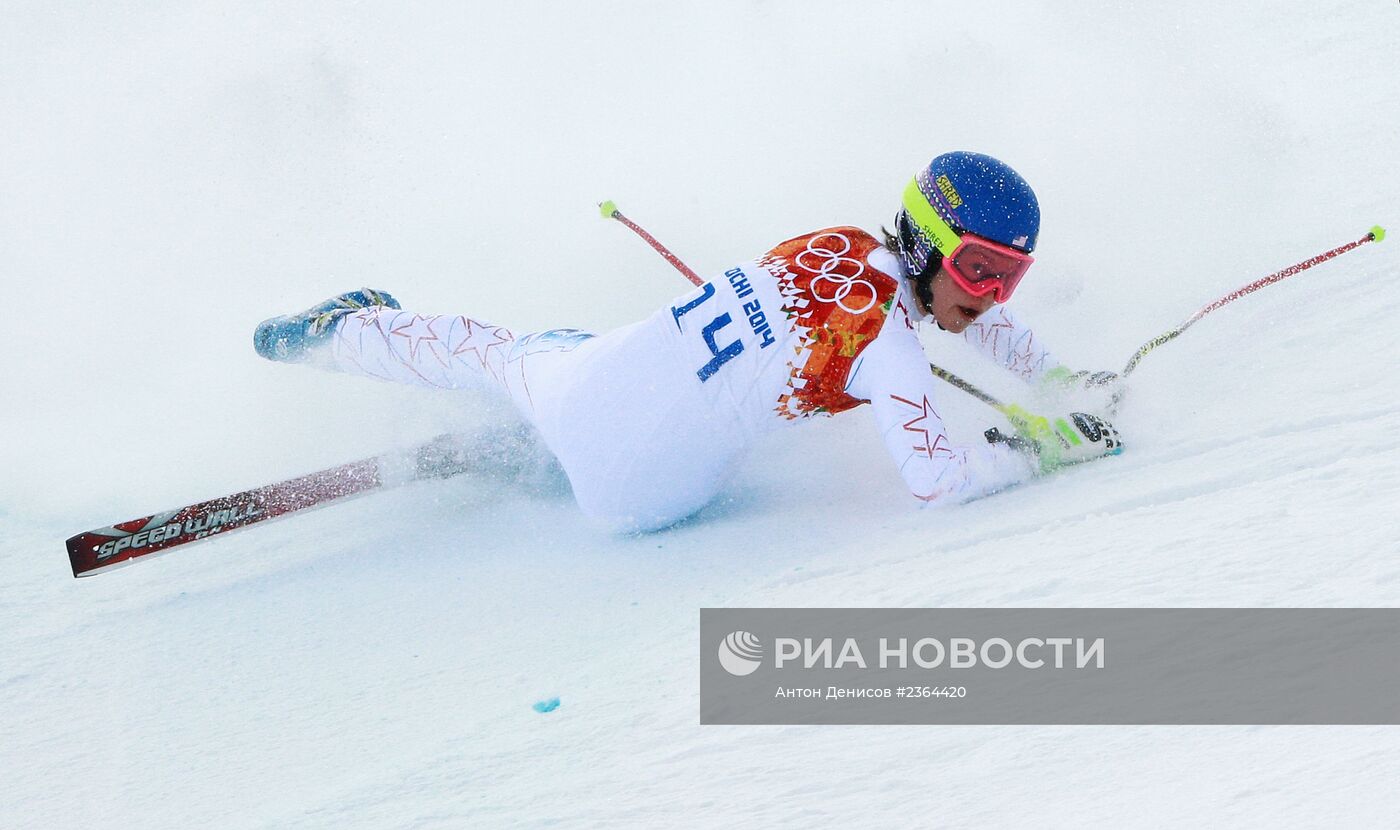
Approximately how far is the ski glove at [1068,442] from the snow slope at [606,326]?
0.19ft

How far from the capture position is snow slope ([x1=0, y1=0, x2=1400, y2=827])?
191 centimetres

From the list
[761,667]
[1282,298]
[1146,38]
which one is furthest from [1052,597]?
[1146,38]

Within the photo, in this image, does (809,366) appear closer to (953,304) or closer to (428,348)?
(953,304)

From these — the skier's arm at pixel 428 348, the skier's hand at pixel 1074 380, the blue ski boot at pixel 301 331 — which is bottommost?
the skier's hand at pixel 1074 380

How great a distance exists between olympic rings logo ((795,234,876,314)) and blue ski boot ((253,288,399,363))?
148 cm

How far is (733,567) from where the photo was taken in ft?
9.08

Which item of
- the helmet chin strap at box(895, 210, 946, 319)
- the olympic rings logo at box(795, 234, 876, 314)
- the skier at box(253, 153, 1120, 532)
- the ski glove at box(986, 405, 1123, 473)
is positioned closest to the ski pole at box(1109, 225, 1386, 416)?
the skier at box(253, 153, 1120, 532)

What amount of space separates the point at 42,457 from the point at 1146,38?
5.42 meters

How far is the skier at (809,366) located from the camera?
2789 mm

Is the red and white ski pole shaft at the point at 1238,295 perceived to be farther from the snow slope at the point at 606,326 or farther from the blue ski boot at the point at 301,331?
the blue ski boot at the point at 301,331

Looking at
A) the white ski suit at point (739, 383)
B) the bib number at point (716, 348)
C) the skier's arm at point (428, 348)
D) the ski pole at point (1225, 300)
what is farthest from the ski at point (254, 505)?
the ski pole at point (1225, 300)

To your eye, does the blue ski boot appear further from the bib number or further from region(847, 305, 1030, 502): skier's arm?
region(847, 305, 1030, 502): skier's arm

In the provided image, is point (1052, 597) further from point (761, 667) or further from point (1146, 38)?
point (1146, 38)

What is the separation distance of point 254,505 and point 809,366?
5.63 feet
